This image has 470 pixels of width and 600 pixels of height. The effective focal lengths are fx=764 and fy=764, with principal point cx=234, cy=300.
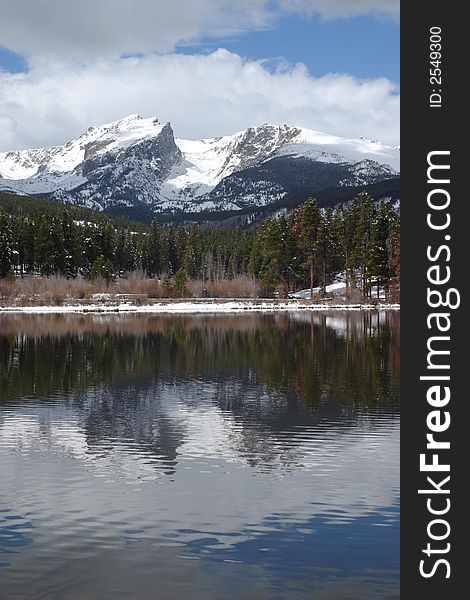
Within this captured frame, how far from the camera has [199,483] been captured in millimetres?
15688

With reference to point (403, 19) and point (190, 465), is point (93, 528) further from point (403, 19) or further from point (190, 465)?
point (403, 19)

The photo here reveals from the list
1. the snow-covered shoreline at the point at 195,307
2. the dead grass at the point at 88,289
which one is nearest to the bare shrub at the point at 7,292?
the dead grass at the point at 88,289

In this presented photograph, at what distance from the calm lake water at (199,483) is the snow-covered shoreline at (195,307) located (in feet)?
180

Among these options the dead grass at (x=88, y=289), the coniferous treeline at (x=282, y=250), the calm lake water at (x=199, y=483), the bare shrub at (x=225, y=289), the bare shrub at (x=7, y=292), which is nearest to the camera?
the calm lake water at (x=199, y=483)

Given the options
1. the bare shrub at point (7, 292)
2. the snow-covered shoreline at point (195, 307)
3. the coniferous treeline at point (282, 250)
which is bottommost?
the snow-covered shoreline at point (195, 307)

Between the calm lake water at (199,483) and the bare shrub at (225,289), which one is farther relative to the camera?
the bare shrub at (225,289)

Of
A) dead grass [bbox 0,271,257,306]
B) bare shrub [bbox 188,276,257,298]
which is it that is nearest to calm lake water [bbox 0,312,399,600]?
dead grass [bbox 0,271,257,306]

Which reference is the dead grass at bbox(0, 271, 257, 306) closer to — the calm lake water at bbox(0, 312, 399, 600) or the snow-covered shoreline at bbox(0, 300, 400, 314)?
the snow-covered shoreline at bbox(0, 300, 400, 314)

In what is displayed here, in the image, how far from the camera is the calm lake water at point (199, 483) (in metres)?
11.1

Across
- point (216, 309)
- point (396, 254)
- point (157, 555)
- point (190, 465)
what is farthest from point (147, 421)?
point (396, 254)

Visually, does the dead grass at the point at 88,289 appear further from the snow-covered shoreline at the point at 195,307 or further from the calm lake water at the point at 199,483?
the calm lake water at the point at 199,483

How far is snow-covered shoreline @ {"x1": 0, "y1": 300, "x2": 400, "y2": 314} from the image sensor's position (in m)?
88.9

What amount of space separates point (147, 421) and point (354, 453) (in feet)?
22.2

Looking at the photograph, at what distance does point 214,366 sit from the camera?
118 ft
